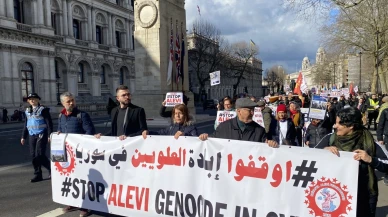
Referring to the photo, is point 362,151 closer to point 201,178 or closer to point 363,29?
point 201,178

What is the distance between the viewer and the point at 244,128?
3871 millimetres

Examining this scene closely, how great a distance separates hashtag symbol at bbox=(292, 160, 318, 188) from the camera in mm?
3369

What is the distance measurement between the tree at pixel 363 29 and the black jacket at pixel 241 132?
2630 cm

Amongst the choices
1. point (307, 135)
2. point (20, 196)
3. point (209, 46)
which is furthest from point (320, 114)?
point (209, 46)

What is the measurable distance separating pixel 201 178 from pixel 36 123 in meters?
4.23

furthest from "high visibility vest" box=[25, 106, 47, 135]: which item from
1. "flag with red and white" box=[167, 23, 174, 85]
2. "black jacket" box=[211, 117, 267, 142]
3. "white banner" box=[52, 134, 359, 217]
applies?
"flag with red and white" box=[167, 23, 174, 85]

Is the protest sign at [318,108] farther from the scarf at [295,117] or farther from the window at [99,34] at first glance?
the window at [99,34]

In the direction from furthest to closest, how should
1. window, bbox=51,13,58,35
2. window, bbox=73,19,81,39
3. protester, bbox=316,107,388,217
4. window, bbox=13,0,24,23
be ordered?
1. window, bbox=73,19,81,39
2. window, bbox=51,13,58,35
3. window, bbox=13,0,24,23
4. protester, bbox=316,107,388,217

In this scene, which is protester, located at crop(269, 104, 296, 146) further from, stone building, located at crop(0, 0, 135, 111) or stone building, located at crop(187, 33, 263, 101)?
stone building, located at crop(187, 33, 263, 101)

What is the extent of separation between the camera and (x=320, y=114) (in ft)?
22.8

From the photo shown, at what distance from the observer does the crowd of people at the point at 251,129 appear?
3.09 meters

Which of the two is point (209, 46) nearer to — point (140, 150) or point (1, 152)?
point (1, 152)

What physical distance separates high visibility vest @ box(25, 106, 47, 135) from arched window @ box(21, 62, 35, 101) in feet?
103

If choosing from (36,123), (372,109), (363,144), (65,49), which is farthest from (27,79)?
(363,144)
